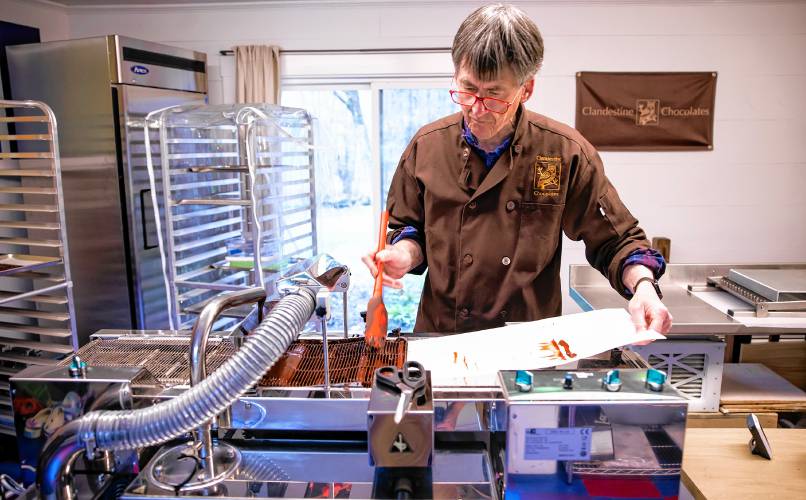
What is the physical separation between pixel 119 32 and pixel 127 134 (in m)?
1.41

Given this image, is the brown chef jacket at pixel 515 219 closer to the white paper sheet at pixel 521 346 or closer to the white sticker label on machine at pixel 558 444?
the white paper sheet at pixel 521 346

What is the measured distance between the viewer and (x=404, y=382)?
0.90 meters

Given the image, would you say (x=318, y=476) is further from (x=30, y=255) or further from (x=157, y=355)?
(x=30, y=255)

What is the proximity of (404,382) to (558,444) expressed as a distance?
0.27 meters

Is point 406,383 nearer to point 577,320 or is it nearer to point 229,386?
point 229,386

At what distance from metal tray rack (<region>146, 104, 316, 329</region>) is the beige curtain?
368 millimetres

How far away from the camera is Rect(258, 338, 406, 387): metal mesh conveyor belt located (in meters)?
1.10

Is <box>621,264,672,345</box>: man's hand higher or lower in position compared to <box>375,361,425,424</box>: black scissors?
higher

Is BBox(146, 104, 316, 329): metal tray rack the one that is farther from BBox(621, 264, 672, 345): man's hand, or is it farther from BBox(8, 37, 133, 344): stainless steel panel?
BBox(621, 264, 672, 345): man's hand

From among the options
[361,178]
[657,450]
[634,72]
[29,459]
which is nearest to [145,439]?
[29,459]

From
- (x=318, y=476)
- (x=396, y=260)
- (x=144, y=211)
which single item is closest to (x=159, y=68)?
(x=144, y=211)

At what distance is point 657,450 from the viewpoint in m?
0.90

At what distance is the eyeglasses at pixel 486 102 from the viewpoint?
1400mm

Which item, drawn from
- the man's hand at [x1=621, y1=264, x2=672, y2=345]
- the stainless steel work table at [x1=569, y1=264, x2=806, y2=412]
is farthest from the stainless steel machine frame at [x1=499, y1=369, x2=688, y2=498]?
the stainless steel work table at [x1=569, y1=264, x2=806, y2=412]
